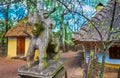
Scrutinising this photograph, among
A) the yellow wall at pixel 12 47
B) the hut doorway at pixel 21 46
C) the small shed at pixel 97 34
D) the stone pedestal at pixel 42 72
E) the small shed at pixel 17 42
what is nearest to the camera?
the stone pedestal at pixel 42 72

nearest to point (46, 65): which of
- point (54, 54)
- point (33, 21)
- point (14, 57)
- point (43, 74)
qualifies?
point (43, 74)

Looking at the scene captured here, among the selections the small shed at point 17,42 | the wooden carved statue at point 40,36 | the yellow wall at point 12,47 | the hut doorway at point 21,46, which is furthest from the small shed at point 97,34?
the yellow wall at point 12,47

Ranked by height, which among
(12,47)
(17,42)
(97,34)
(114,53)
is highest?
(97,34)

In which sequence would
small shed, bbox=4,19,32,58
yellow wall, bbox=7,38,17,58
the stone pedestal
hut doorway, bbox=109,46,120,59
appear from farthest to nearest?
yellow wall, bbox=7,38,17,58
small shed, bbox=4,19,32,58
hut doorway, bbox=109,46,120,59
the stone pedestal

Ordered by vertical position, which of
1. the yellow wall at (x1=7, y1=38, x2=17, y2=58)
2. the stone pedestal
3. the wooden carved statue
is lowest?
the yellow wall at (x1=7, y1=38, x2=17, y2=58)

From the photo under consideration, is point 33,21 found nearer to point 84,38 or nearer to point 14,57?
point 84,38

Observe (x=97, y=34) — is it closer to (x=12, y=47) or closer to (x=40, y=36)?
(x=40, y=36)

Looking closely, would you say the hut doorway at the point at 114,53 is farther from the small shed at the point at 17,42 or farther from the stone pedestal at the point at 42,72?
the small shed at the point at 17,42

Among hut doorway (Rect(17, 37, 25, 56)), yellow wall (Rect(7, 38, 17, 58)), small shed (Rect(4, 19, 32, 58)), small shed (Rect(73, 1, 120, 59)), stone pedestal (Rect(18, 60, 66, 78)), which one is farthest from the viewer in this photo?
yellow wall (Rect(7, 38, 17, 58))

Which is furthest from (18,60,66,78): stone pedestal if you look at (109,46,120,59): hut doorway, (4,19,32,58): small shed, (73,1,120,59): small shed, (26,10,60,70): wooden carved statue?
(4,19,32,58): small shed

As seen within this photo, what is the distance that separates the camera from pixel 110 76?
8320mm

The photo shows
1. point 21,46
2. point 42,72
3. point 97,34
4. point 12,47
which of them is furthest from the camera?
point 12,47

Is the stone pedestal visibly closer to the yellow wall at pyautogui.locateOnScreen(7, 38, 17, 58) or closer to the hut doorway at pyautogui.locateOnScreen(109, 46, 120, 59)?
the hut doorway at pyautogui.locateOnScreen(109, 46, 120, 59)

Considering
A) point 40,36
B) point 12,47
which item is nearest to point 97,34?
point 40,36
